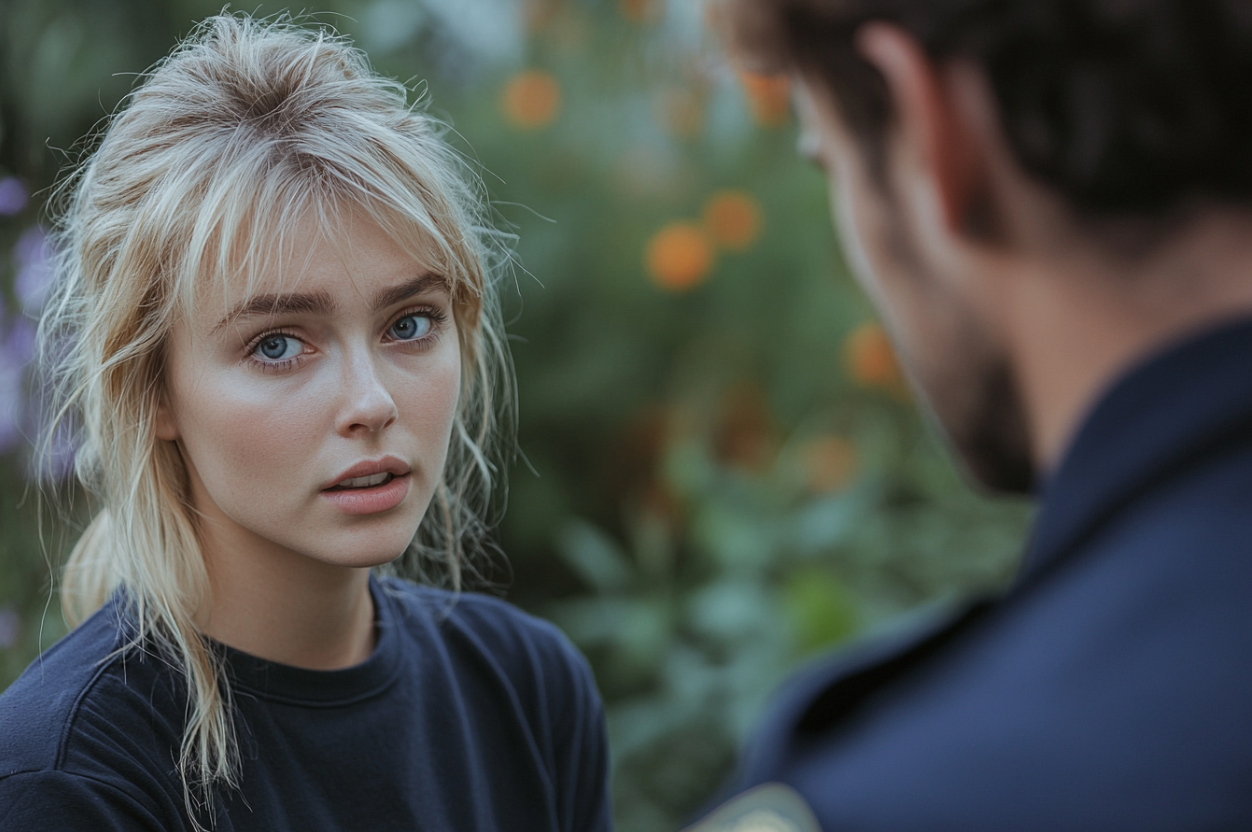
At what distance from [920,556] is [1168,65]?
102 inches

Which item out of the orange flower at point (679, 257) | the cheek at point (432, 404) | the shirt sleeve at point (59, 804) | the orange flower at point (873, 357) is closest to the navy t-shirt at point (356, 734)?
the shirt sleeve at point (59, 804)

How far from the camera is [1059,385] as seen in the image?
83cm

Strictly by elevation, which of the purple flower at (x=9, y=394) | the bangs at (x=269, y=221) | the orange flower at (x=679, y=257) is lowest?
the orange flower at (x=679, y=257)

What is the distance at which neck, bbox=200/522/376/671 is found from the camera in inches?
58.1

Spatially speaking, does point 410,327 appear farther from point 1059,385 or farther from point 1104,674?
point 1104,674

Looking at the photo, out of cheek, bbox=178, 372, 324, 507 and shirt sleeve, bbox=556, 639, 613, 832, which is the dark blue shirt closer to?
cheek, bbox=178, 372, 324, 507

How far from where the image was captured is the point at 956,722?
0.75 metres

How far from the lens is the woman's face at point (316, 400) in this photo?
1.35 m

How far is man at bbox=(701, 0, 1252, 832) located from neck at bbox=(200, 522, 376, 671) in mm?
786

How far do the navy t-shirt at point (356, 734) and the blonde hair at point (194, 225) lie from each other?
4 cm

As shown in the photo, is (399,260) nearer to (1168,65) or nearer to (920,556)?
(1168,65)

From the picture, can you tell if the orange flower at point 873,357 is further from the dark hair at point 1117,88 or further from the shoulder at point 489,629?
the dark hair at point 1117,88

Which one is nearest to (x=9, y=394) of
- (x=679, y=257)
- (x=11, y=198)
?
(x=11, y=198)

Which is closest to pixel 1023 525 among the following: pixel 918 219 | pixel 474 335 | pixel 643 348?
pixel 643 348
